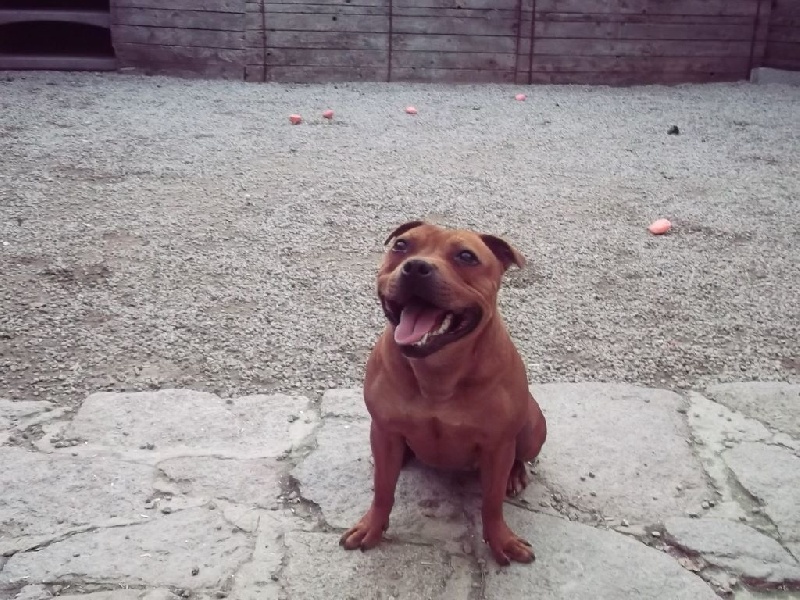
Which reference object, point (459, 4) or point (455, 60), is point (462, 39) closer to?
point (455, 60)

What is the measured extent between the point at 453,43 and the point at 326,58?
4.31 feet

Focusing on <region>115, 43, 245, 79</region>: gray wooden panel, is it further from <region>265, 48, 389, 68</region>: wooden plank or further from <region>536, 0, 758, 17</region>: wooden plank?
<region>536, 0, 758, 17</region>: wooden plank

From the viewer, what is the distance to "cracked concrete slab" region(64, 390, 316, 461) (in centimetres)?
251

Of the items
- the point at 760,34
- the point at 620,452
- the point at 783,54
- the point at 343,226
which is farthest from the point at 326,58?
the point at 620,452

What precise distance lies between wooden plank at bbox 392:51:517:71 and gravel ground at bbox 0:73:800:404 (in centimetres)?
86

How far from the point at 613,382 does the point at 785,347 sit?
0.84 m

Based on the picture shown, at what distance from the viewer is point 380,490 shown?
2086 mm

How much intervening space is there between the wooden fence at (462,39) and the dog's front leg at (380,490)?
6.70 metres

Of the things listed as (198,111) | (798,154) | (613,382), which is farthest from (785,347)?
(198,111)

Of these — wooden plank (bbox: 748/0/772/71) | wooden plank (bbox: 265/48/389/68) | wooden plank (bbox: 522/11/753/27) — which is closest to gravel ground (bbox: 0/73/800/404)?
wooden plank (bbox: 265/48/389/68)

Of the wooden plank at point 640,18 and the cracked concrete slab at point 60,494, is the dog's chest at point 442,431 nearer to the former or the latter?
the cracked concrete slab at point 60,494

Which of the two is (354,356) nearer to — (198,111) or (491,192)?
(491,192)

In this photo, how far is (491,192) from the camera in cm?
509

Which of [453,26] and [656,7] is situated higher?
[656,7]
